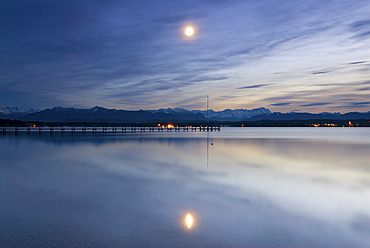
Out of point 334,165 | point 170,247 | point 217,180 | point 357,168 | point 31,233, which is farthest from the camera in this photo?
point 334,165

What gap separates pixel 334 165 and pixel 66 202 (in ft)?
50.9

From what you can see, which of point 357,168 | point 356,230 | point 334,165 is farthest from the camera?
point 334,165

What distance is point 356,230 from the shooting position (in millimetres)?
7086

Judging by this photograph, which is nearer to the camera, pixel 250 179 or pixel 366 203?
pixel 366 203

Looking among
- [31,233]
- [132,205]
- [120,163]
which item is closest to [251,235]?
[132,205]

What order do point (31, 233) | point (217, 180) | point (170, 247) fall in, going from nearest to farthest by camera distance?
point (170, 247), point (31, 233), point (217, 180)

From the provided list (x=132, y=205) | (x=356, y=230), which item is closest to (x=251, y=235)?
(x=356, y=230)

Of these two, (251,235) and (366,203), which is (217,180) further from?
(251,235)

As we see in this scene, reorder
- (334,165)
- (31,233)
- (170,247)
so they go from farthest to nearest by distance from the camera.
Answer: (334,165) < (31,233) < (170,247)

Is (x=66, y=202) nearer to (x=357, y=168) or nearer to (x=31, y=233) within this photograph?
(x=31, y=233)

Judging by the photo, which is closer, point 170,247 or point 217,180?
point 170,247

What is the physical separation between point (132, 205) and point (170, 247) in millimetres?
3414

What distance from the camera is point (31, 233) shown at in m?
6.60

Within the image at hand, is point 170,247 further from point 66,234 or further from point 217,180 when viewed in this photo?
point 217,180
